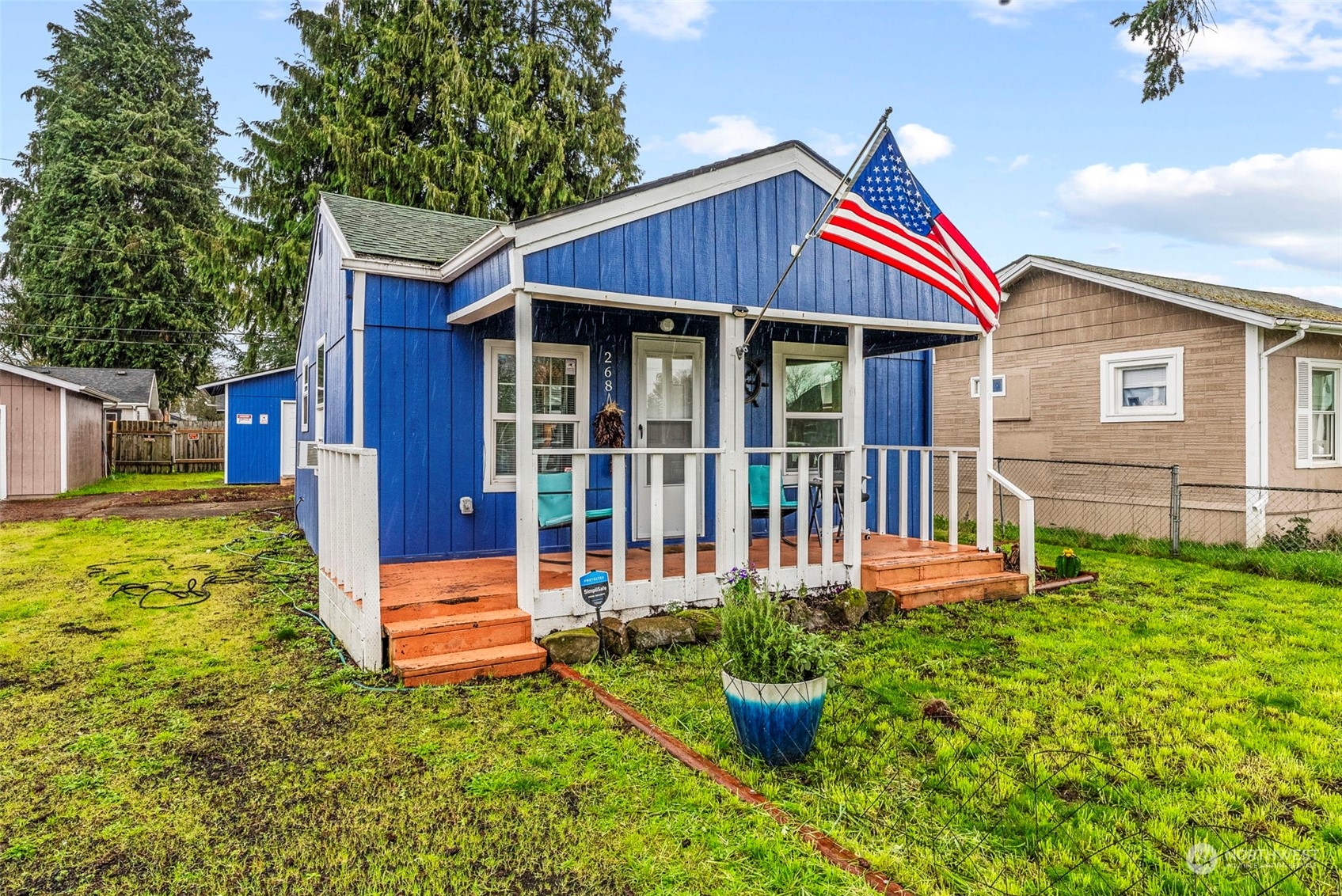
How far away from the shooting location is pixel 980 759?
2965mm

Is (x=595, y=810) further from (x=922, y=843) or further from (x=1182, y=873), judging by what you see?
(x=1182, y=873)

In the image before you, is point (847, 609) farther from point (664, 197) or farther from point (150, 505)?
point (150, 505)

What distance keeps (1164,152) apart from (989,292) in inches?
283

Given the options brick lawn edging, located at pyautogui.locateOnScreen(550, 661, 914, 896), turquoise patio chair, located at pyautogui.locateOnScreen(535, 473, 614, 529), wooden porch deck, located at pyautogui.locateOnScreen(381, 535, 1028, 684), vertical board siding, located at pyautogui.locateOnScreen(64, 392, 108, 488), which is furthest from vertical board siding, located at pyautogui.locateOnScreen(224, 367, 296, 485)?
brick lawn edging, located at pyautogui.locateOnScreen(550, 661, 914, 896)

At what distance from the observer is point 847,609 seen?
520 centimetres

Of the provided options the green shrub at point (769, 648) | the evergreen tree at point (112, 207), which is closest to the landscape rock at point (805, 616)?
the green shrub at point (769, 648)

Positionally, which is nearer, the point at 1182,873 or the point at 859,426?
the point at 1182,873

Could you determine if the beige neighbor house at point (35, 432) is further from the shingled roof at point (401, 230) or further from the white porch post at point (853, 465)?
the white porch post at point (853, 465)

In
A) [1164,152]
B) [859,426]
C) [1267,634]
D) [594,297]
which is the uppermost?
[1164,152]

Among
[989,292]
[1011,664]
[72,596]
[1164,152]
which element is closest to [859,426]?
[989,292]

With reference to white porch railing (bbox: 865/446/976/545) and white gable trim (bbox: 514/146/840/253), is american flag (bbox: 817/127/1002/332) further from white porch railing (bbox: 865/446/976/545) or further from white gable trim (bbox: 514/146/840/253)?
white porch railing (bbox: 865/446/976/545)

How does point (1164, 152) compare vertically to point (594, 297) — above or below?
above

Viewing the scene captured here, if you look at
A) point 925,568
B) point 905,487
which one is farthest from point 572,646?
point 905,487

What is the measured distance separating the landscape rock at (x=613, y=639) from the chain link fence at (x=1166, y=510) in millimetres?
5606
